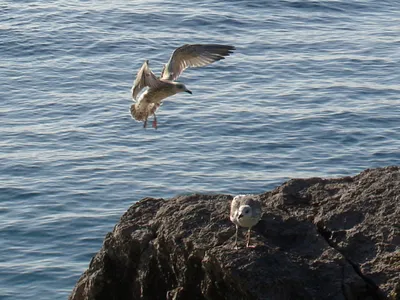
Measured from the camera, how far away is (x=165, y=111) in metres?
22.3

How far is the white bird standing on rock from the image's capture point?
8.78 meters

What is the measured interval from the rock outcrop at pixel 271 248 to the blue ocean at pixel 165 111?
5253 millimetres

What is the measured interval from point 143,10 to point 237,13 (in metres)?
2.80

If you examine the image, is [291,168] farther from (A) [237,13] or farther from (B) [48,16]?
(B) [48,16]

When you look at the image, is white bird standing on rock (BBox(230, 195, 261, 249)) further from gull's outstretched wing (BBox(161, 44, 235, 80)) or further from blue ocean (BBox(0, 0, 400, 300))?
blue ocean (BBox(0, 0, 400, 300))

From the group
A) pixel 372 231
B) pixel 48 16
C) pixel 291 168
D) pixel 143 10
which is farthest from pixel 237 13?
pixel 372 231

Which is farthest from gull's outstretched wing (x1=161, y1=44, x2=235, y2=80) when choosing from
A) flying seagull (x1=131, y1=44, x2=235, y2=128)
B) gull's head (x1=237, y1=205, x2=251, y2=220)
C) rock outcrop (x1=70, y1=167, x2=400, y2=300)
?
gull's head (x1=237, y1=205, x2=251, y2=220)

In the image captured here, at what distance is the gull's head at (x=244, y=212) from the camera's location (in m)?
8.76

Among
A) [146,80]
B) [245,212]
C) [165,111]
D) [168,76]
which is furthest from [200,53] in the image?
[165,111]

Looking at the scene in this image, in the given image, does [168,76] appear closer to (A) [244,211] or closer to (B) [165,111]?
(A) [244,211]

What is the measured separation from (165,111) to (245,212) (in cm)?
1369

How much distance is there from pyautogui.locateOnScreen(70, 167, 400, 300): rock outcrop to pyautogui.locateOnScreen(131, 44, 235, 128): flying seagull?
2741 mm

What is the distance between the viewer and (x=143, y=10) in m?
29.1

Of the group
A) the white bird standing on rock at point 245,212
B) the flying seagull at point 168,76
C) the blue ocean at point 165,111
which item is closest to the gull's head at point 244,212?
the white bird standing on rock at point 245,212
